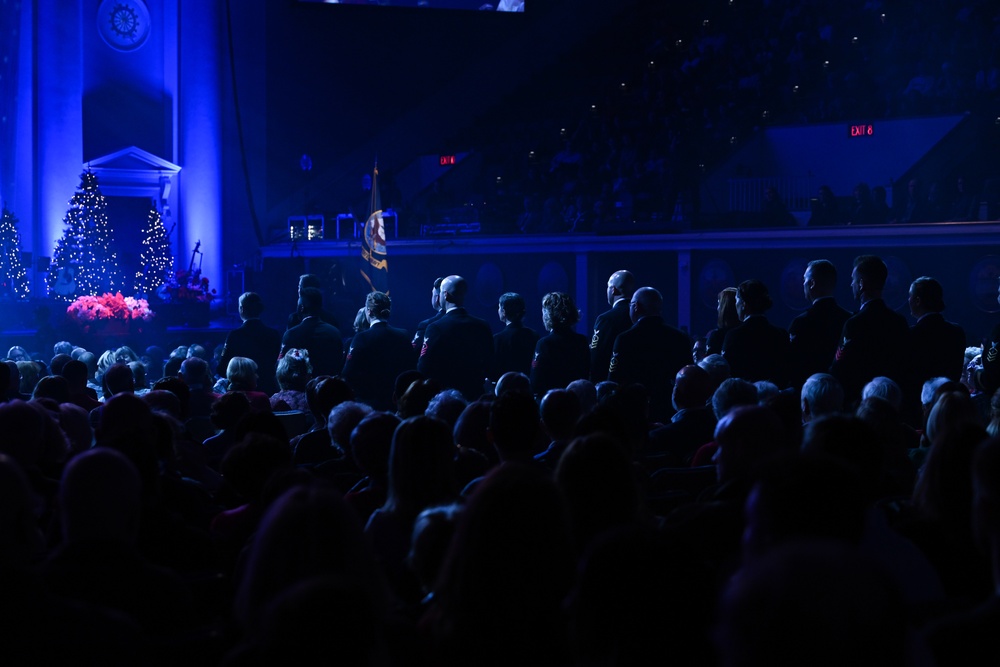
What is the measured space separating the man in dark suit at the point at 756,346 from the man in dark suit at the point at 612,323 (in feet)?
3.18

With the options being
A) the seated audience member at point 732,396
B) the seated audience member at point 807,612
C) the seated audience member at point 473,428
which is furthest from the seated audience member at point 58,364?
the seated audience member at point 807,612

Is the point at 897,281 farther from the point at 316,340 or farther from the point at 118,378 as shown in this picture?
the point at 118,378

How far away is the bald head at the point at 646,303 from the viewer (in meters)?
7.07

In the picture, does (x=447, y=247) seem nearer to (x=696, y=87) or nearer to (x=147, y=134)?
(x=696, y=87)

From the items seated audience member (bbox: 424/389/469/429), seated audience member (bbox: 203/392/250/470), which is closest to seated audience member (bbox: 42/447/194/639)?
seated audience member (bbox: 424/389/469/429)

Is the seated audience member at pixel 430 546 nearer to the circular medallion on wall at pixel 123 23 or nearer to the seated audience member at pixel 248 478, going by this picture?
the seated audience member at pixel 248 478

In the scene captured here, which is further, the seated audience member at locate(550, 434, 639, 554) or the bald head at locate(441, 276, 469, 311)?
the bald head at locate(441, 276, 469, 311)

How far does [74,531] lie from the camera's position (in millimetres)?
2949

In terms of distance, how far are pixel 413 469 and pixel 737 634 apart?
2253mm

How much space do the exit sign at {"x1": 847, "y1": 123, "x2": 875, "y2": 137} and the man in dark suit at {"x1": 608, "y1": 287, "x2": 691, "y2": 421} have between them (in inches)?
448

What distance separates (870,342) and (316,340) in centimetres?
404

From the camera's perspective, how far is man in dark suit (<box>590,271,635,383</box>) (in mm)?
7676

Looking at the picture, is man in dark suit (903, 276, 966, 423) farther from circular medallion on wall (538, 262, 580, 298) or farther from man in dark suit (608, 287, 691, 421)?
circular medallion on wall (538, 262, 580, 298)

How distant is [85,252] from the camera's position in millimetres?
22078
